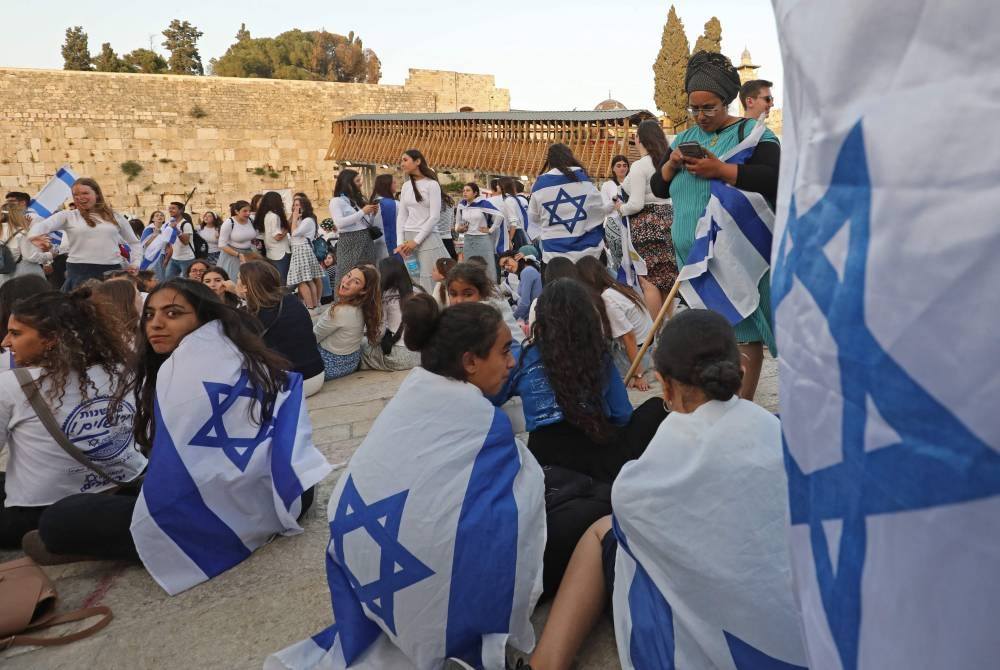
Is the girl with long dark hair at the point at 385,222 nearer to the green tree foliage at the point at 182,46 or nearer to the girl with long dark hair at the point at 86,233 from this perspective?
the girl with long dark hair at the point at 86,233

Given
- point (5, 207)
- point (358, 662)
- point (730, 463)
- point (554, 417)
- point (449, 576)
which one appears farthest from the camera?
point (5, 207)

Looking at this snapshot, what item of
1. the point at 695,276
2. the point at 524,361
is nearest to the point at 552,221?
the point at 695,276

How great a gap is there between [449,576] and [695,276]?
1.92 metres

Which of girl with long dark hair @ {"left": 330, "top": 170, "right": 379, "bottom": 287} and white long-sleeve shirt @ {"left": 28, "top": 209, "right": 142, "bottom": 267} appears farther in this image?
girl with long dark hair @ {"left": 330, "top": 170, "right": 379, "bottom": 287}

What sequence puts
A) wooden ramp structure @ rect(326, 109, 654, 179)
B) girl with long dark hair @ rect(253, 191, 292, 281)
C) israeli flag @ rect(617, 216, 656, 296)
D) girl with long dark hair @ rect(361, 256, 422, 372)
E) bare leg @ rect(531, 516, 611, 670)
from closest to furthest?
1. bare leg @ rect(531, 516, 611, 670)
2. israeli flag @ rect(617, 216, 656, 296)
3. girl with long dark hair @ rect(361, 256, 422, 372)
4. girl with long dark hair @ rect(253, 191, 292, 281)
5. wooden ramp structure @ rect(326, 109, 654, 179)

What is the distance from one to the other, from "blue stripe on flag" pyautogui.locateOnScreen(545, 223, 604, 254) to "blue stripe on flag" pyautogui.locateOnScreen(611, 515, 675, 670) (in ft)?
14.7

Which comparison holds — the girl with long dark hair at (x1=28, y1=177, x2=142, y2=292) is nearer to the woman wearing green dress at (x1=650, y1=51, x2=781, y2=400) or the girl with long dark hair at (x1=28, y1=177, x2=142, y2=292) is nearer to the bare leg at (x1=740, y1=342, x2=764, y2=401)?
the woman wearing green dress at (x1=650, y1=51, x2=781, y2=400)

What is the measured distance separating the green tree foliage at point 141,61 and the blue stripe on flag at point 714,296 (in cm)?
4151

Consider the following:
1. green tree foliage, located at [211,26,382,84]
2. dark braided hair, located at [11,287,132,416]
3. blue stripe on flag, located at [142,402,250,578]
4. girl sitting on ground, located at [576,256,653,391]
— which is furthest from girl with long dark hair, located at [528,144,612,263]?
green tree foliage, located at [211,26,382,84]

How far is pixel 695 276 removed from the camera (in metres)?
3.46

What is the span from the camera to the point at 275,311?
4.86 m

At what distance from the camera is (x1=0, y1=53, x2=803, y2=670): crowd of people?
180 cm

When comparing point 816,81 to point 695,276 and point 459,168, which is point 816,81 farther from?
point 459,168

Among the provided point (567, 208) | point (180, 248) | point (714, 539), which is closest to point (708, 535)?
point (714, 539)
